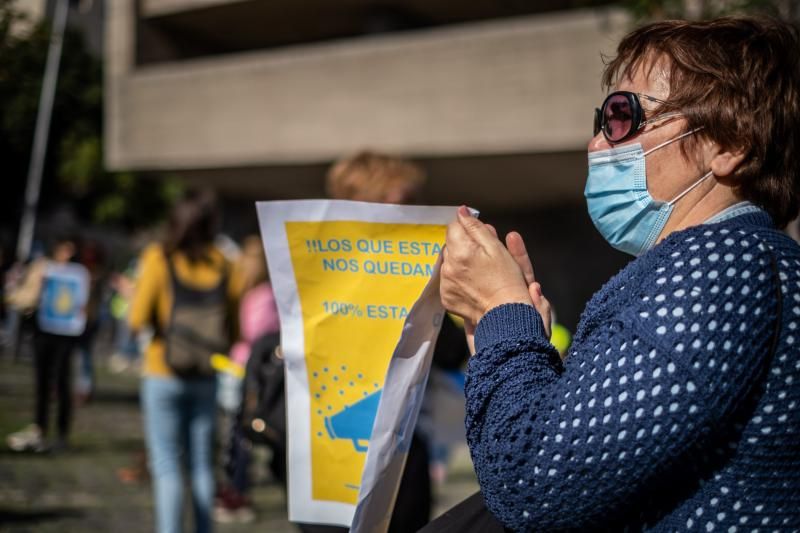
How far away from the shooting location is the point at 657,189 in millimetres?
1470

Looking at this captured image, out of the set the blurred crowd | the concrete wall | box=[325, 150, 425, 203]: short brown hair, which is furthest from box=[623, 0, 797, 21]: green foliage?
the concrete wall

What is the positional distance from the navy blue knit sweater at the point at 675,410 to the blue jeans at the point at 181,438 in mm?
3548

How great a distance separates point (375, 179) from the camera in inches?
116

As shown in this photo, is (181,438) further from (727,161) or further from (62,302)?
(62,302)

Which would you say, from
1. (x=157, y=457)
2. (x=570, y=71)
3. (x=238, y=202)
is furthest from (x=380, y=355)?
(x=238, y=202)

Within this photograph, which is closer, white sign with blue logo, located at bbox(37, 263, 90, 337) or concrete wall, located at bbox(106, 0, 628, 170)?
white sign with blue logo, located at bbox(37, 263, 90, 337)

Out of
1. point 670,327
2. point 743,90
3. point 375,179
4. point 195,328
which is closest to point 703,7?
point 375,179

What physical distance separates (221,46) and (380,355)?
66.4 feet

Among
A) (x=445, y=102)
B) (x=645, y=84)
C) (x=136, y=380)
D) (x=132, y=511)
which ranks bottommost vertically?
(x=136, y=380)

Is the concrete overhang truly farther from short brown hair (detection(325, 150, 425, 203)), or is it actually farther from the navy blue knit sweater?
the navy blue knit sweater

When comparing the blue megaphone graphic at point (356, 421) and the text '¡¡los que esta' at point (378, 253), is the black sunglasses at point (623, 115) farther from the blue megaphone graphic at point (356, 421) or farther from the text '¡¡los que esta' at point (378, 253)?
the blue megaphone graphic at point (356, 421)

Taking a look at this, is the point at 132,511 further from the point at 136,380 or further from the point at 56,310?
the point at 136,380

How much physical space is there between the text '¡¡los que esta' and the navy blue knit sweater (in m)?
0.50

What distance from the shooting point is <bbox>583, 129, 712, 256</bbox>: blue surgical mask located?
149cm
